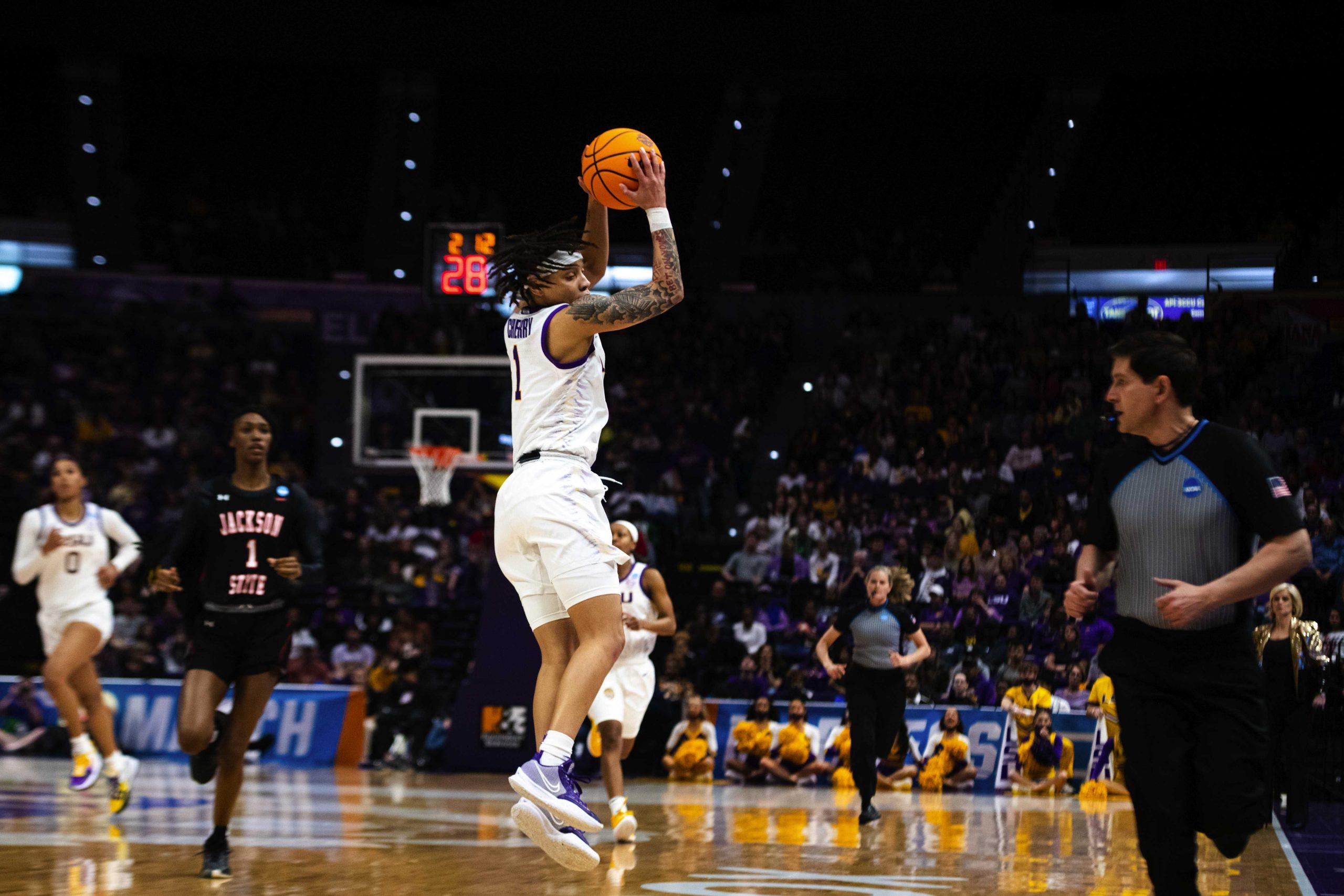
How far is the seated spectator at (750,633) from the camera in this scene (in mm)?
17438

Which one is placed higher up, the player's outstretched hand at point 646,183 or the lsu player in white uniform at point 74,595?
the player's outstretched hand at point 646,183

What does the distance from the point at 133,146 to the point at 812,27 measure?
15.0 metres

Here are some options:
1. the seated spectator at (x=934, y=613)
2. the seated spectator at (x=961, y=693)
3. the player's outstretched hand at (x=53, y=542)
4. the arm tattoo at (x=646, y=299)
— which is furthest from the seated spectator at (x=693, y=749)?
the arm tattoo at (x=646, y=299)

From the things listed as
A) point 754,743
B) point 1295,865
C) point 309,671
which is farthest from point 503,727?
point 1295,865

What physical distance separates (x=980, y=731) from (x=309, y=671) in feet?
29.1

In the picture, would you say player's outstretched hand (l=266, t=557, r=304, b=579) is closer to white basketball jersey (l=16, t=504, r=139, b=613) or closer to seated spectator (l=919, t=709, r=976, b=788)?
white basketball jersey (l=16, t=504, r=139, b=613)

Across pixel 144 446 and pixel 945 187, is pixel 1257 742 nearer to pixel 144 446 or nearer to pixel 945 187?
pixel 144 446

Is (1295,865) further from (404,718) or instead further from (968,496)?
(968,496)

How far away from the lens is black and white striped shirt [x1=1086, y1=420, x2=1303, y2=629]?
4.15 meters

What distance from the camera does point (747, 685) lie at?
53.2ft

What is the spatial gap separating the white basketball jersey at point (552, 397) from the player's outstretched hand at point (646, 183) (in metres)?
0.52

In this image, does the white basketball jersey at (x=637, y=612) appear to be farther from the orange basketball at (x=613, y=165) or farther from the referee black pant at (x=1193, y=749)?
the referee black pant at (x=1193, y=749)

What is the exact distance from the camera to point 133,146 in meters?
29.6

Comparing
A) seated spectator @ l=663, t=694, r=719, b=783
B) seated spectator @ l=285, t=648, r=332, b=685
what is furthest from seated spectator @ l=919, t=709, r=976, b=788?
seated spectator @ l=285, t=648, r=332, b=685
